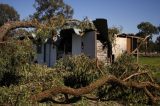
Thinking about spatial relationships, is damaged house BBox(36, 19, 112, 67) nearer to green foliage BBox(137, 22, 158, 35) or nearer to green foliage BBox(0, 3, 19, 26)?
green foliage BBox(0, 3, 19, 26)

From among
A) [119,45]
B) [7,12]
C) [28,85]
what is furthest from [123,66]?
[7,12]

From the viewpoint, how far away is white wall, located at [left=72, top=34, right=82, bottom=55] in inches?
914

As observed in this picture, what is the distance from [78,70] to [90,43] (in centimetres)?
1083

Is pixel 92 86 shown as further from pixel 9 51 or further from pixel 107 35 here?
pixel 107 35

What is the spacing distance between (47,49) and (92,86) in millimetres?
17876

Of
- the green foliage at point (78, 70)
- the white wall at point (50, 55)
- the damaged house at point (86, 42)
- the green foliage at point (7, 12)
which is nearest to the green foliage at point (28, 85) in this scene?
the green foliage at point (78, 70)

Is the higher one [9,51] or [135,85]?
[9,51]

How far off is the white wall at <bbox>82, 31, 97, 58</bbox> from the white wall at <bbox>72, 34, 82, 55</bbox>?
42 cm

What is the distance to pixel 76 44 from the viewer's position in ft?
76.9

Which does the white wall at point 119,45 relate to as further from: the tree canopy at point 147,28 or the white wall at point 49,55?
the tree canopy at point 147,28

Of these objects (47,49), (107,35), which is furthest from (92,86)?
(47,49)

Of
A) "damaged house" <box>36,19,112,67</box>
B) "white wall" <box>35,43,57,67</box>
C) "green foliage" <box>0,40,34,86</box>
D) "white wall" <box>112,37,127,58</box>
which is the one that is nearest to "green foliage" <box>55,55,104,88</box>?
"green foliage" <box>0,40,34,86</box>

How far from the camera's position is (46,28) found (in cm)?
1109

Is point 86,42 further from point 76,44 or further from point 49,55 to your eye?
point 49,55
